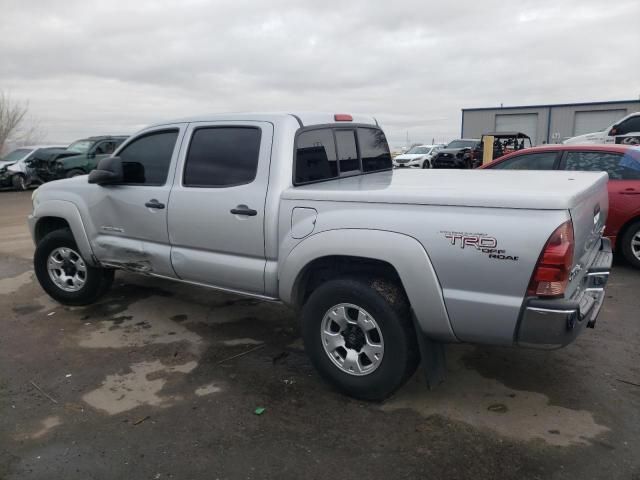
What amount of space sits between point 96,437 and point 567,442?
9.05 feet

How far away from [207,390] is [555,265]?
7.92 ft

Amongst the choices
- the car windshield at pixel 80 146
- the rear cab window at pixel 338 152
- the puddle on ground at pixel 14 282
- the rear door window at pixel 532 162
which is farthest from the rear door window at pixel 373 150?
the car windshield at pixel 80 146

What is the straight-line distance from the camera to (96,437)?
10.1ft

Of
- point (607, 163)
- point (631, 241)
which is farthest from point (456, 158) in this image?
point (631, 241)

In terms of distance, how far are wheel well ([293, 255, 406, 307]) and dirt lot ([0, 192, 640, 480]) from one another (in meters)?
0.68

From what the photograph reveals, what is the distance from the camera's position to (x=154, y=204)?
14.2 feet

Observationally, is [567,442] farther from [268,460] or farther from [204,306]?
[204,306]

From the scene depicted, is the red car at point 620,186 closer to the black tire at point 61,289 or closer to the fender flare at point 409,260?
the fender flare at point 409,260

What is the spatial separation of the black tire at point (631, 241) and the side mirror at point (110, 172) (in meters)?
5.95

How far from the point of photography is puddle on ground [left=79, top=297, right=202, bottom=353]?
4.46 m

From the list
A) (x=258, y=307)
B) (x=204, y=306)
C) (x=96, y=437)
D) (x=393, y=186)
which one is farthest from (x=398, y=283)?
(x=204, y=306)

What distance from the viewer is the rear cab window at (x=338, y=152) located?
3.86m

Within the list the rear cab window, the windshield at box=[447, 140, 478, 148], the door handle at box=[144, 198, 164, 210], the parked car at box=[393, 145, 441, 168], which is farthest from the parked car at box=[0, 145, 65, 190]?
the windshield at box=[447, 140, 478, 148]

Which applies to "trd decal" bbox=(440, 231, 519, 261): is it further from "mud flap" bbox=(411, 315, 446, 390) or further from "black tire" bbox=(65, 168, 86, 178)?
"black tire" bbox=(65, 168, 86, 178)
